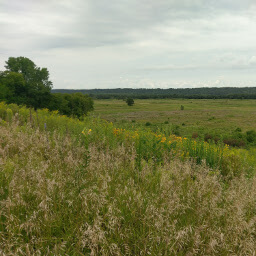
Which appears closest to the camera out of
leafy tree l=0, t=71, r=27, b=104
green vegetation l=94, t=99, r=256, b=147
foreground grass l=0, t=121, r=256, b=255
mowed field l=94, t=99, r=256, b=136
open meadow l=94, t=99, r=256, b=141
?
foreground grass l=0, t=121, r=256, b=255

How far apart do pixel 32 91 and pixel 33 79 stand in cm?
875

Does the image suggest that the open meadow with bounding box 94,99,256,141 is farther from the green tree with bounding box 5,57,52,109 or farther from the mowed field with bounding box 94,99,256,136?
the green tree with bounding box 5,57,52,109

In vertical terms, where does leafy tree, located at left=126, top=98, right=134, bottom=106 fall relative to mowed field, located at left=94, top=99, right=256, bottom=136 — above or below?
above

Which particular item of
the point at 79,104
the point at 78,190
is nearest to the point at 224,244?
the point at 78,190

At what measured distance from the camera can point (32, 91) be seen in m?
39.2

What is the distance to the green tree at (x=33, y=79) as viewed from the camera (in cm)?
3950

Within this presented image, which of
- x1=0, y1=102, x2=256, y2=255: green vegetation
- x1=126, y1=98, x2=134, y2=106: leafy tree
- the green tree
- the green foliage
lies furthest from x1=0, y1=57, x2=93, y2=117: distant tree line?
x1=126, y1=98, x2=134, y2=106: leafy tree

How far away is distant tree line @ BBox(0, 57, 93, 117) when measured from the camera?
35309 millimetres

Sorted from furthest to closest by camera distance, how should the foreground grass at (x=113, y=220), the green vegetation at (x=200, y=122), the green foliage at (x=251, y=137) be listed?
the green foliage at (x=251, y=137) < the green vegetation at (x=200, y=122) < the foreground grass at (x=113, y=220)

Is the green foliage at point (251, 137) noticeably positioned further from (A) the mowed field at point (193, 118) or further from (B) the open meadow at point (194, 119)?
(A) the mowed field at point (193, 118)

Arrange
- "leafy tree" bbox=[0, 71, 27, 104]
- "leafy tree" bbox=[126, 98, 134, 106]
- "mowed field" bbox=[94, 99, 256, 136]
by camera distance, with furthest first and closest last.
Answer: "leafy tree" bbox=[126, 98, 134, 106] → "mowed field" bbox=[94, 99, 256, 136] → "leafy tree" bbox=[0, 71, 27, 104]

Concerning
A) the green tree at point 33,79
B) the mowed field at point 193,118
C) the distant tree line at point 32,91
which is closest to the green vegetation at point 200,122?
the mowed field at point 193,118

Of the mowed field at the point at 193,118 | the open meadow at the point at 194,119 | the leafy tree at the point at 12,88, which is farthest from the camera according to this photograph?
the mowed field at the point at 193,118

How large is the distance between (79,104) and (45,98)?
922 cm
